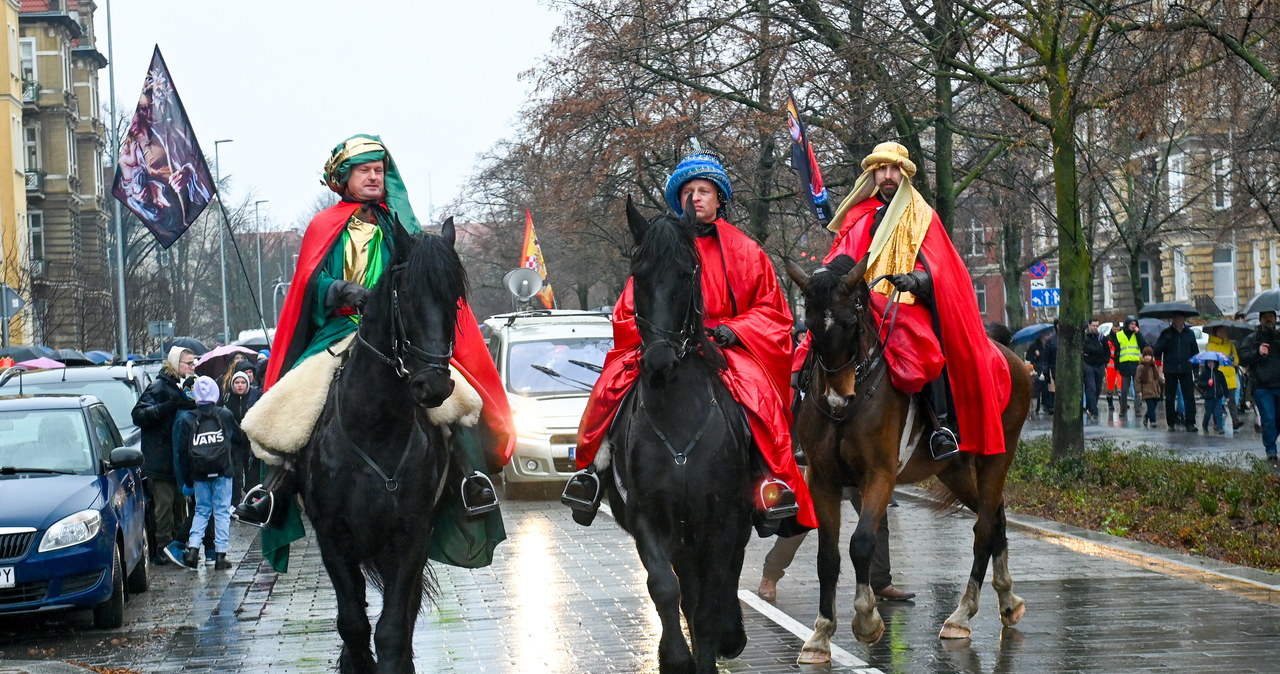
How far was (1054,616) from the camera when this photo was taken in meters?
9.98

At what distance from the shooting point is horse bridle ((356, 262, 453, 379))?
262 inches

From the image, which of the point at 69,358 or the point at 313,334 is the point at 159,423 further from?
the point at 69,358

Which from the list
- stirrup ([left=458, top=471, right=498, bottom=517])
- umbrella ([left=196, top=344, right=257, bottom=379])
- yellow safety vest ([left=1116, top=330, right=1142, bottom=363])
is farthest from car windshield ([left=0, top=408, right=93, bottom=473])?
yellow safety vest ([left=1116, top=330, right=1142, bottom=363])

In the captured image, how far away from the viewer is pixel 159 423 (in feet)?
50.2

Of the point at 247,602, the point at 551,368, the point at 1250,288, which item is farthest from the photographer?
the point at 1250,288

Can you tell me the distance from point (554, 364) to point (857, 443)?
43.3ft

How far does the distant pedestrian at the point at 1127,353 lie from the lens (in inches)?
1336

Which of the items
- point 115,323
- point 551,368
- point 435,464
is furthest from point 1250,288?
point 435,464

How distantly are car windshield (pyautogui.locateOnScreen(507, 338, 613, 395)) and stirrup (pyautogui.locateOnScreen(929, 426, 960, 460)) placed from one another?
1174 cm

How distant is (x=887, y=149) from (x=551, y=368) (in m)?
12.3

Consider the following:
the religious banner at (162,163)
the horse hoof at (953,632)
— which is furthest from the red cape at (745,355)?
the religious banner at (162,163)

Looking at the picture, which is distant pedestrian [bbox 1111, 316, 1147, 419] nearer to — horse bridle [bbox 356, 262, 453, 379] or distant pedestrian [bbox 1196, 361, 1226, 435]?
distant pedestrian [bbox 1196, 361, 1226, 435]

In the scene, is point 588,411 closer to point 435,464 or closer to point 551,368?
point 435,464

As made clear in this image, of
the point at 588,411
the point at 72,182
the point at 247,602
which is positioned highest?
the point at 72,182
